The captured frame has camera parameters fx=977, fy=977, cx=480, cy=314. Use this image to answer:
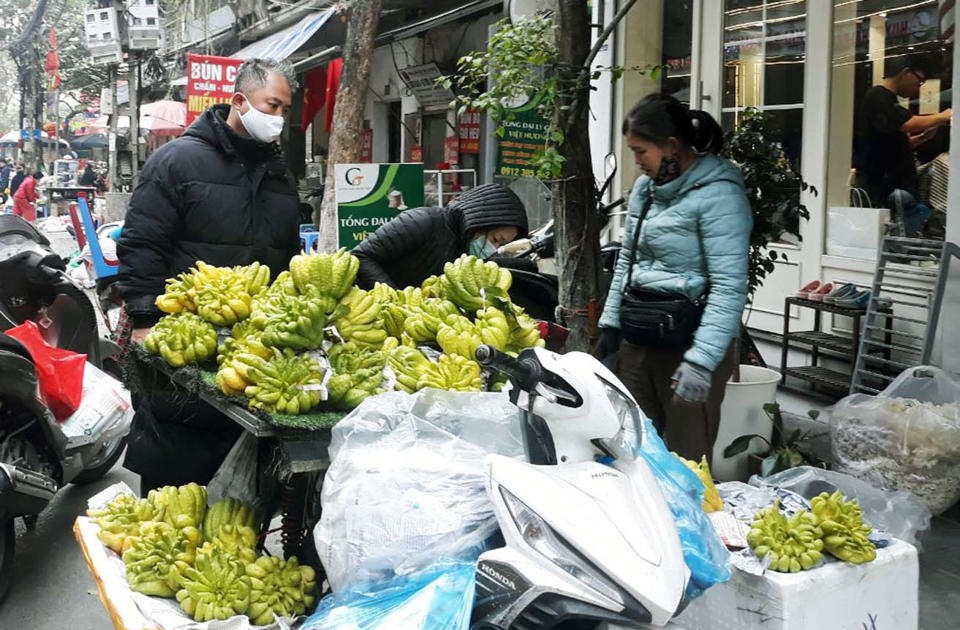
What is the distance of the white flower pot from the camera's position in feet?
17.3

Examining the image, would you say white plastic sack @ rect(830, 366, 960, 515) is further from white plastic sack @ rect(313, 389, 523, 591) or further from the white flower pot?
white plastic sack @ rect(313, 389, 523, 591)

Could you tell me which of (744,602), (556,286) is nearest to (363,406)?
(744,602)

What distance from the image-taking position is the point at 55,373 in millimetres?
5004

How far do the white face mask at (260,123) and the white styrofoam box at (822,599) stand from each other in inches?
90.1

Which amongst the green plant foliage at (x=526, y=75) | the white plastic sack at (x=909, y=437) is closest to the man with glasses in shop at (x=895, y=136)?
the white plastic sack at (x=909, y=437)

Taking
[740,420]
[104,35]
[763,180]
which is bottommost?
[740,420]

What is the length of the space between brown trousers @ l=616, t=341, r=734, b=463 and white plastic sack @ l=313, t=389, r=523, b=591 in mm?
1726

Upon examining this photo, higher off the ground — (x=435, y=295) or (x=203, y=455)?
(x=435, y=295)

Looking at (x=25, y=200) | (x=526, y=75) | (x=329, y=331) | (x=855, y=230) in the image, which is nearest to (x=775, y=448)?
(x=855, y=230)

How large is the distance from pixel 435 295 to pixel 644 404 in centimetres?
136

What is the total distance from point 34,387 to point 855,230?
5.38 m

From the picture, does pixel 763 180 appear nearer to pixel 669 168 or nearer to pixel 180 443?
pixel 669 168

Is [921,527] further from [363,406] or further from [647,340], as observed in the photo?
[363,406]

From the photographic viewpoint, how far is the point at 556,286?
16.0ft
